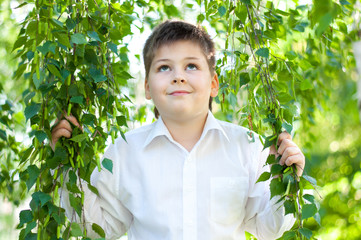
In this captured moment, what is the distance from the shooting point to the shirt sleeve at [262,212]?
136 cm

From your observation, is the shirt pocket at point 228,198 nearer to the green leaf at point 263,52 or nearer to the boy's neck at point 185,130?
the boy's neck at point 185,130

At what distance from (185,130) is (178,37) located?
33cm

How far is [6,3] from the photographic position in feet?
9.86

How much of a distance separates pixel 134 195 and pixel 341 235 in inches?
114

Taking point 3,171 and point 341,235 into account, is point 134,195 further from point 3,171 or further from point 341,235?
point 341,235

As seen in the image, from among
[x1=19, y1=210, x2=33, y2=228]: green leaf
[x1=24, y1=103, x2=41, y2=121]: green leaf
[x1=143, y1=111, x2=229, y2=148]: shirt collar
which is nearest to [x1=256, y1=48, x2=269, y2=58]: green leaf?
[x1=143, y1=111, x2=229, y2=148]: shirt collar

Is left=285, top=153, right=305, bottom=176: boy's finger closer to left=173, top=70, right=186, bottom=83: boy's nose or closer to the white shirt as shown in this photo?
the white shirt

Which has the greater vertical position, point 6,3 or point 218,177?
point 6,3

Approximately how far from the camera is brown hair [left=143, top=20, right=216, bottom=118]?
1542 millimetres

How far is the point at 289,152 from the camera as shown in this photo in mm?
1163

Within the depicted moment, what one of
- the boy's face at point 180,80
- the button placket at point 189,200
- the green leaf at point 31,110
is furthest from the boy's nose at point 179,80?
the green leaf at point 31,110

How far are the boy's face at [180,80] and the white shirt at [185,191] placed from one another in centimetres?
11

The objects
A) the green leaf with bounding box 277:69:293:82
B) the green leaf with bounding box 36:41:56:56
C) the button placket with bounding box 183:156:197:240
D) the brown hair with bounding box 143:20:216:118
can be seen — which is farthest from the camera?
the brown hair with bounding box 143:20:216:118

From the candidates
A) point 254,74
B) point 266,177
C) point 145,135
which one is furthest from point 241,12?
point 145,135
